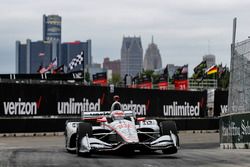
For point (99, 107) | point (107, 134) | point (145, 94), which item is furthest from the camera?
point (145, 94)

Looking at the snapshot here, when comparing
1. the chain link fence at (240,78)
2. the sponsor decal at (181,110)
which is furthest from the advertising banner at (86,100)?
the chain link fence at (240,78)

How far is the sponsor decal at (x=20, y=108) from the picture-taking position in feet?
107

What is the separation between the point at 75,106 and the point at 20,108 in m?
3.82

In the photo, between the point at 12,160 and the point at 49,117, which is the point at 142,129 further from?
the point at 49,117

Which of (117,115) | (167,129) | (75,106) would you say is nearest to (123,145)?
(167,129)

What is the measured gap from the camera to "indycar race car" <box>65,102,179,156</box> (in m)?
15.3

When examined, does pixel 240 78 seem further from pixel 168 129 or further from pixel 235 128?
pixel 168 129

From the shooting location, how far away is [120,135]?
1553 centimetres

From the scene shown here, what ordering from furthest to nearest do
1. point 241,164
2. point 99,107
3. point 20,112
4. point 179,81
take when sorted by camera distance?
1. point 179,81
2. point 99,107
3. point 20,112
4. point 241,164

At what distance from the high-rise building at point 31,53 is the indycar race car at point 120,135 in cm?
12206

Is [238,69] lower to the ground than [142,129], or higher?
higher

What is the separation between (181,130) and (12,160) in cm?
2708

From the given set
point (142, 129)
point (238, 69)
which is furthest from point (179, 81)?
point (142, 129)

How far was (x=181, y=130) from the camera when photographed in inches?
1576
